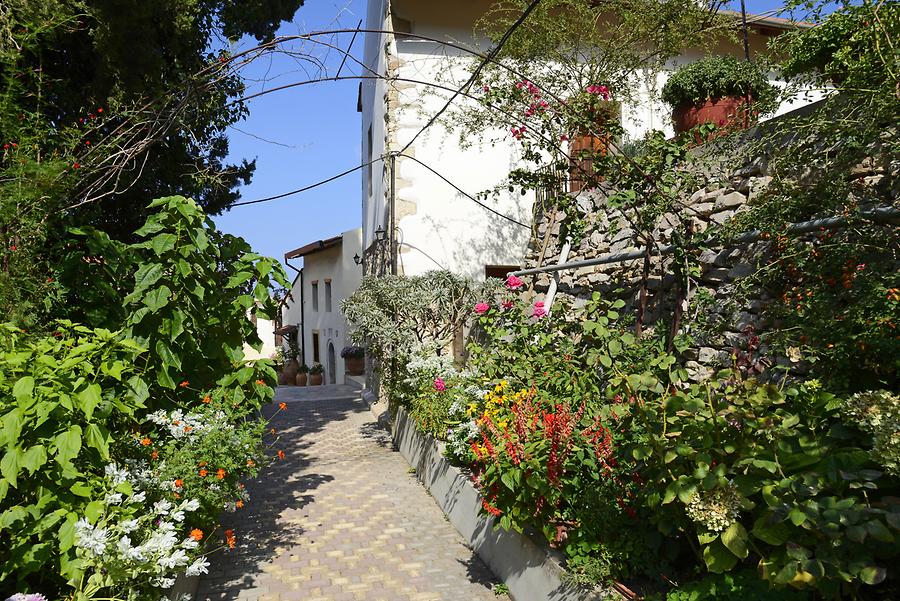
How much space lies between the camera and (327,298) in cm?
2145

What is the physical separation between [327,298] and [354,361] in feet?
15.6

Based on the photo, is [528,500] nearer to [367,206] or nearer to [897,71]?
[897,71]

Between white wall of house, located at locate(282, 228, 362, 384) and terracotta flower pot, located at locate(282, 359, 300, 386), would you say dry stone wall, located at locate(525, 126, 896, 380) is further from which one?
terracotta flower pot, located at locate(282, 359, 300, 386)

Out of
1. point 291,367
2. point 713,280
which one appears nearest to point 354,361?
point 291,367

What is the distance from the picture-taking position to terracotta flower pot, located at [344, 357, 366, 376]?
17.3 m

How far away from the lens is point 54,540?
8.72ft

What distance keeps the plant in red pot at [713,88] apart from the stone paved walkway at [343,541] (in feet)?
13.7

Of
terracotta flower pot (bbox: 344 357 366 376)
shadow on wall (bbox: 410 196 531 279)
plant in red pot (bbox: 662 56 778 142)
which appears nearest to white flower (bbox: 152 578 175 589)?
plant in red pot (bbox: 662 56 778 142)

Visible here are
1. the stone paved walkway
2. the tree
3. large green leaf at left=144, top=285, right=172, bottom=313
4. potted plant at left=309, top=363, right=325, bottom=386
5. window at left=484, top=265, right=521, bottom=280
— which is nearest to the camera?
large green leaf at left=144, top=285, right=172, bottom=313

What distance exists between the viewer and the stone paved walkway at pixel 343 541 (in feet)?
13.0

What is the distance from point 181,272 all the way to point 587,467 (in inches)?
108

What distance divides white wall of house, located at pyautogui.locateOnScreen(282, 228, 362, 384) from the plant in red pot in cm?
1214

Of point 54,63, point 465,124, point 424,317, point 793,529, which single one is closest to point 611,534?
point 793,529

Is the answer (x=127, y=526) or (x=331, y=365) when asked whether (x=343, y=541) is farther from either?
(x=331, y=365)
